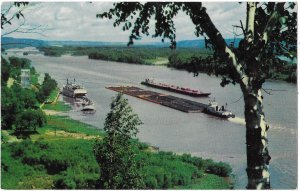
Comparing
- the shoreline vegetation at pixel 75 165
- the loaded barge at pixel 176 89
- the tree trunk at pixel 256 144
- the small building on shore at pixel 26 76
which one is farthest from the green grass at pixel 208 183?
the loaded barge at pixel 176 89

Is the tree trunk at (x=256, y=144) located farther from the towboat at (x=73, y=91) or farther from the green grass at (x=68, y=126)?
the towboat at (x=73, y=91)

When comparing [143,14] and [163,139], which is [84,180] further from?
[143,14]

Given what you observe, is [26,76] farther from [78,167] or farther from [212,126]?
[212,126]

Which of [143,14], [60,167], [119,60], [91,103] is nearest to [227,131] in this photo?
[91,103]

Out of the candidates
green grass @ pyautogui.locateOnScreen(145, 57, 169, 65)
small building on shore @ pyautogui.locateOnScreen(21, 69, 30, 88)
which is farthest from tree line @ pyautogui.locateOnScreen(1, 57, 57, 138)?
green grass @ pyautogui.locateOnScreen(145, 57, 169, 65)

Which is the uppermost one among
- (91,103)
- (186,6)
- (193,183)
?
(186,6)
